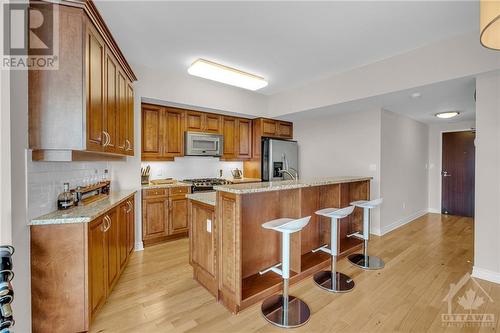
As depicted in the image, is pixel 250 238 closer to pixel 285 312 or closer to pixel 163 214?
pixel 285 312

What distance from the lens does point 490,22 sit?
3.83 feet

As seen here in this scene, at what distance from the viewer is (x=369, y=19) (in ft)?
7.26

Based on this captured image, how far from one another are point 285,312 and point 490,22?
2316 mm

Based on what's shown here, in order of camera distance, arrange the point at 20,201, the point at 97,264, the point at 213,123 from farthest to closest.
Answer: the point at 213,123, the point at 97,264, the point at 20,201

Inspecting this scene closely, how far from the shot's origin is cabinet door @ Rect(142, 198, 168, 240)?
11.5 ft

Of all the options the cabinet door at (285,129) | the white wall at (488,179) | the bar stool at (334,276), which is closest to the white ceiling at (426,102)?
the white wall at (488,179)

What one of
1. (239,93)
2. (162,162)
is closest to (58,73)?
(162,162)

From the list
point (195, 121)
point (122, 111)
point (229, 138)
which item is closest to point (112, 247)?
point (122, 111)

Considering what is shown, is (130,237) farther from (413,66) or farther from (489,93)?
(489,93)

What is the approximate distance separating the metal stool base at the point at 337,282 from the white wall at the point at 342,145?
76.8 inches

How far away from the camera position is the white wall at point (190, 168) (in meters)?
4.17

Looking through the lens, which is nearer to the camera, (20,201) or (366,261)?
(20,201)

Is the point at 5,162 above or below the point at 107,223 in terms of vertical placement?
above

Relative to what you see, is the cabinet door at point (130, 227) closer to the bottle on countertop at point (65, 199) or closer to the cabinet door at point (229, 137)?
the bottle on countertop at point (65, 199)
